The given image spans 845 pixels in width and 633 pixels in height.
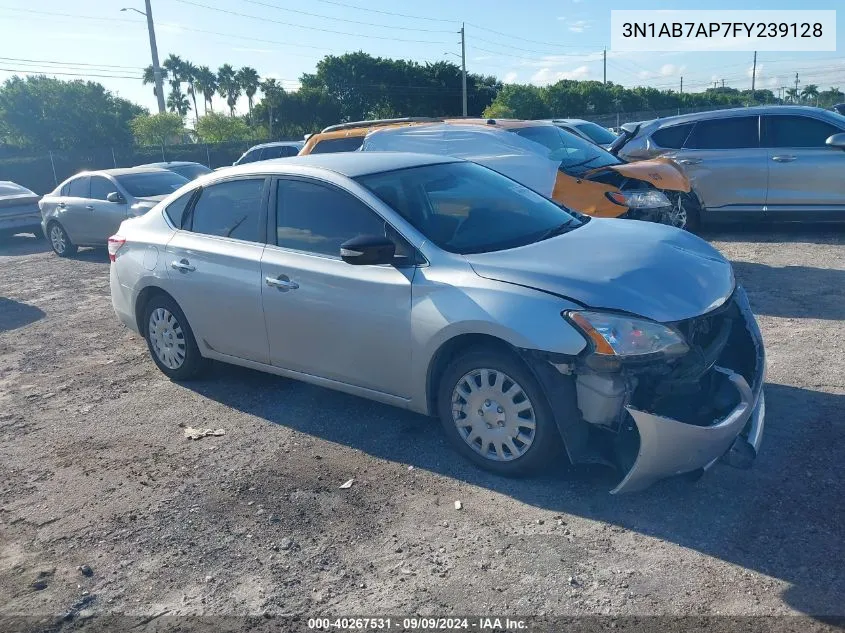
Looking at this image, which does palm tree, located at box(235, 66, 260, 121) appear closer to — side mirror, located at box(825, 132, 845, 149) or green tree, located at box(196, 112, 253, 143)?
green tree, located at box(196, 112, 253, 143)

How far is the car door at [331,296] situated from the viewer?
4.57 metres

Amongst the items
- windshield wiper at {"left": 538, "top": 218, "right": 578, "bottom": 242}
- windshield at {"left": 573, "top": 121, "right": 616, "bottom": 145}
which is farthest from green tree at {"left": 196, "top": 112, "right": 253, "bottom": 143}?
windshield wiper at {"left": 538, "top": 218, "right": 578, "bottom": 242}

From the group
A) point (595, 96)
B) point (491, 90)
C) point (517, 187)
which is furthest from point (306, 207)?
point (491, 90)

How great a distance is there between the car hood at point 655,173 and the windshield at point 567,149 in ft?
1.05

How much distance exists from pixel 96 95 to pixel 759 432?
55.3 m

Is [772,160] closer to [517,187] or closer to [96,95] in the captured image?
[517,187]

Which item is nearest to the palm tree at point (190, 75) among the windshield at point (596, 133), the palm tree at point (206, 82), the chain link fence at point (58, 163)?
the palm tree at point (206, 82)

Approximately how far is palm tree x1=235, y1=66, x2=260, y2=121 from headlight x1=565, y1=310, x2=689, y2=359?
285 ft

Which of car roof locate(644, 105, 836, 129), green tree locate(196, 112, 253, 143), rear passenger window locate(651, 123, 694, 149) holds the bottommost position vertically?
rear passenger window locate(651, 123, 694, 149)

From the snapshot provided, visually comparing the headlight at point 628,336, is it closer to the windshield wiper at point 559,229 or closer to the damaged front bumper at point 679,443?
the damaged front bumper at point 679,443

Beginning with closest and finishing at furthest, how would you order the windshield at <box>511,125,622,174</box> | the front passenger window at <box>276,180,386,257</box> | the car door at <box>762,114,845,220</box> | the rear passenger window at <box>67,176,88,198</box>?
the front passenger window at <box>276,180,386,257</box> → the windshield at <box>511,125,622,174</box> → the car door at <box>762,114,845,220</box> → the rear passenger window at <box>67,176,88,198</box>

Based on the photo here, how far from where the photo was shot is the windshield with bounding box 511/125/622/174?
9.30 meters

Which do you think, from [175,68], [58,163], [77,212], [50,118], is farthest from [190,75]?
[77,212]

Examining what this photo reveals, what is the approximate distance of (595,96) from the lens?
60094 mm
